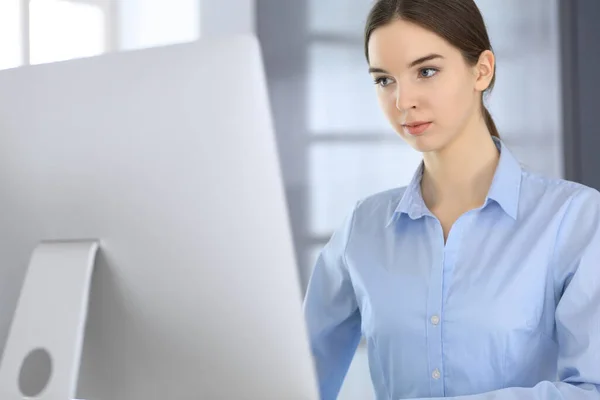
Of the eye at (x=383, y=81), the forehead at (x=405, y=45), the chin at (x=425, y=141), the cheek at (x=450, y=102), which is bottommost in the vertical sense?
the chin at (x=425, y=141)

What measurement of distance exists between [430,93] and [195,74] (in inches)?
25.5

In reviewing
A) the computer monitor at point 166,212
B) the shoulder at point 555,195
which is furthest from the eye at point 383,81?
the computer monitor at point 166,212

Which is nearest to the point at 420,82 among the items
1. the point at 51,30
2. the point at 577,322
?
the point at 577,322

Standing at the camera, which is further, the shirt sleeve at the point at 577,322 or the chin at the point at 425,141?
the chin at the point at 425,141

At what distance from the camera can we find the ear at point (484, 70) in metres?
1.55

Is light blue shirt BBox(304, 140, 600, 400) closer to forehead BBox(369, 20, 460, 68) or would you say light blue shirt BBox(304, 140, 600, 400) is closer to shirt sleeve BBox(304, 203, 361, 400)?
shirt sleeve BBox(304, 203, 361, 400)

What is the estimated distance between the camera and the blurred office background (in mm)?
2771

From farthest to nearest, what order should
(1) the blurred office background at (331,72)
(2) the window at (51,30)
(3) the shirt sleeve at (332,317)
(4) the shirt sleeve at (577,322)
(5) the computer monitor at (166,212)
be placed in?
(2) the window at (51,30) → (1) the blurred office background at (331,72) → (3) the shirt sleeve at (332,317) → (4) the shirt sleeve at (577,322) → (5) the computer monitor at (166,212)

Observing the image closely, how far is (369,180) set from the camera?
3.23 metres

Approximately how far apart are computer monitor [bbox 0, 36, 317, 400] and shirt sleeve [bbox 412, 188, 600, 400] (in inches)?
20.1

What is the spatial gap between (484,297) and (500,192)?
0.60ft

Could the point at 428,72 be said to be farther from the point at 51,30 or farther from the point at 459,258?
the point at 51,30

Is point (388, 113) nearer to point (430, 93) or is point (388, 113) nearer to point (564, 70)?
point (430, 93)

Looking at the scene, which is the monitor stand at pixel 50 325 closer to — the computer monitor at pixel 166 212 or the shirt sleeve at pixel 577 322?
the computer monitor at pixel 166 212
